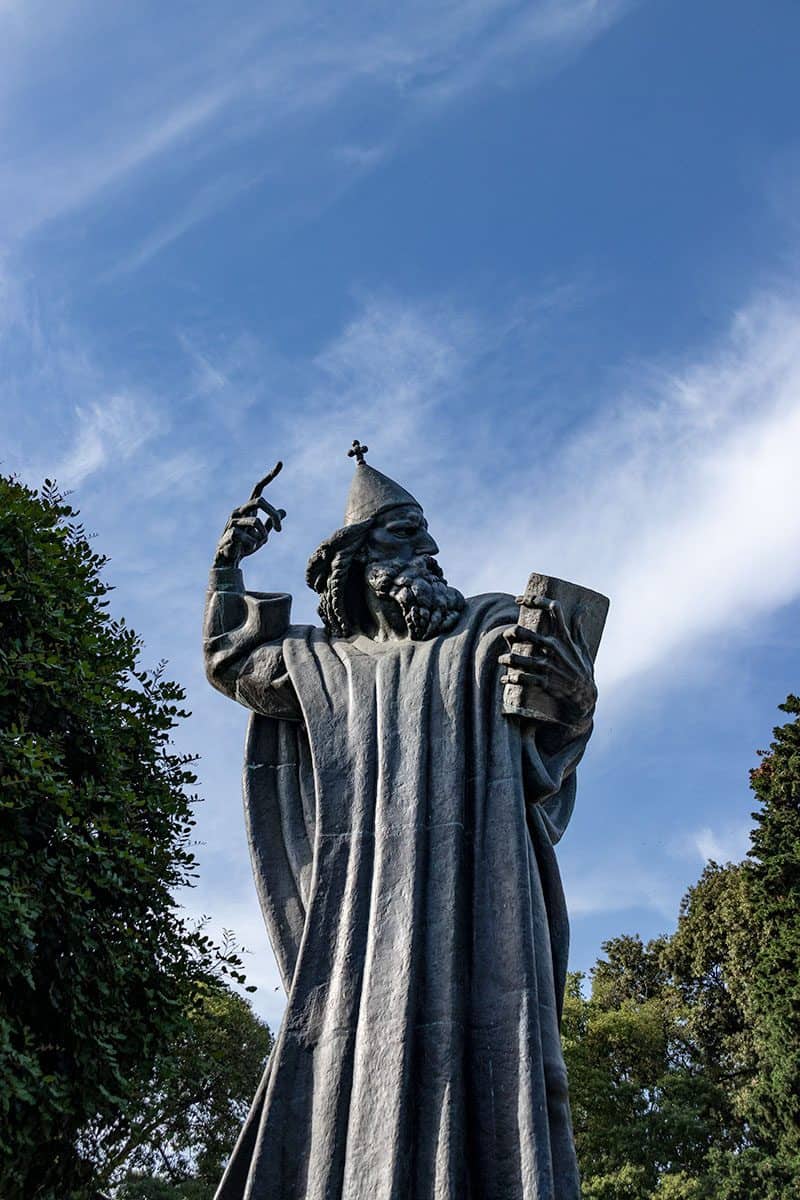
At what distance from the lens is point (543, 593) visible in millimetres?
6047

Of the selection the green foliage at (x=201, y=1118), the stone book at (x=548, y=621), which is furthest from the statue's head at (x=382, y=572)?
the green foliage at (x=201, y=1118)

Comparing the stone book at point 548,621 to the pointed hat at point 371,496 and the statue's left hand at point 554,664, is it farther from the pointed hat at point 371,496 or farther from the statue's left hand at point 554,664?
the pointed hat at point 371,496

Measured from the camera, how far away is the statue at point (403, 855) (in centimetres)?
503

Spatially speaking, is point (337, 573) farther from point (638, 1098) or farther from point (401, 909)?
point (638, 1098)

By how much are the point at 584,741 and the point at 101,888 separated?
5.46 metres

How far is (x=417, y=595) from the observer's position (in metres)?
6.42

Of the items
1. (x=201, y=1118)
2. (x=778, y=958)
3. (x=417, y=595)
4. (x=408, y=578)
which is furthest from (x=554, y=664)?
(x=778, y=958)

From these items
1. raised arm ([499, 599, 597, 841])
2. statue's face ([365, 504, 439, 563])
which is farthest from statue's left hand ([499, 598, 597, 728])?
statue's face ([365, 504, 439, 563])

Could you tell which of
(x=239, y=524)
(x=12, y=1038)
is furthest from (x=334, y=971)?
(x=12, y=1038)

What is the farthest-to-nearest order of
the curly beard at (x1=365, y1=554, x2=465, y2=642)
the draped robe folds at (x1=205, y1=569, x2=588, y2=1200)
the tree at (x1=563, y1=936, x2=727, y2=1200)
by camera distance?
the tree at (x1=563, y1=936, x2=727, y2=1200) < the curly beard at (x1=365, y1=554, x2=465, y2=642) < the draped robe folds at (x1=205, y1=569, x2=588, y2=1200)

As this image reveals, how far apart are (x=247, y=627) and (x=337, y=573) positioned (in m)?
0.55

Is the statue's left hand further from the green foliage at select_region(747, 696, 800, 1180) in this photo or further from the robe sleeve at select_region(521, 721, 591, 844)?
the green foliage at select_region(747, 696, 800, 1180)

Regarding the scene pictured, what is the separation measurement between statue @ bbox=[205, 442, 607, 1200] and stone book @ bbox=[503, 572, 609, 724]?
1 centimetres

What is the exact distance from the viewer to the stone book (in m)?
5.91
